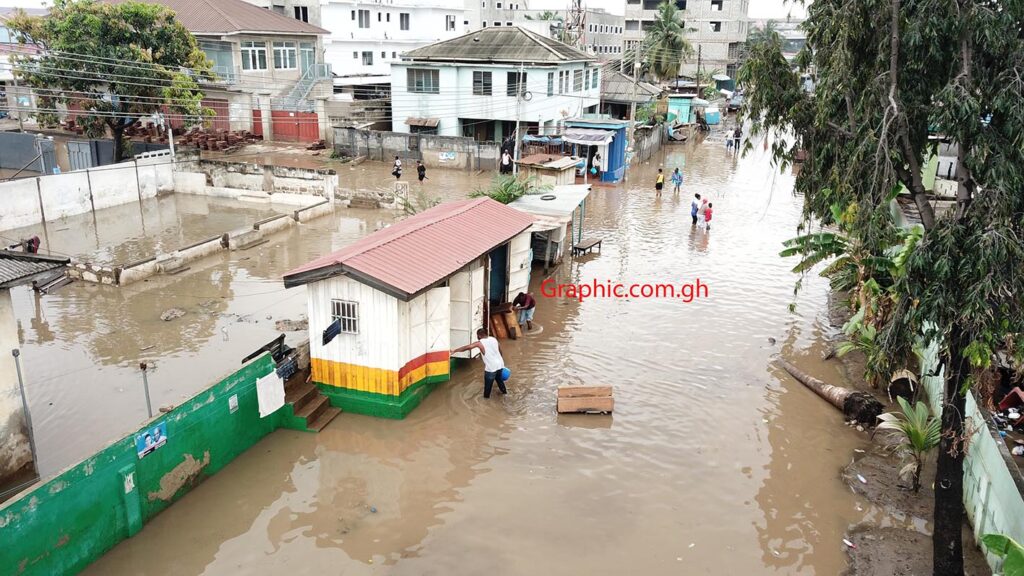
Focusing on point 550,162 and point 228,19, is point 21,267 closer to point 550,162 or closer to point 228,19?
point 550,162

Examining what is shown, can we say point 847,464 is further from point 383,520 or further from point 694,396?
point 383,520

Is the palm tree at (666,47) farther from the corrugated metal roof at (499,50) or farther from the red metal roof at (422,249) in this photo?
the red metal roof at (422,249)

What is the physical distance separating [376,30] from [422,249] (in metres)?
51.2

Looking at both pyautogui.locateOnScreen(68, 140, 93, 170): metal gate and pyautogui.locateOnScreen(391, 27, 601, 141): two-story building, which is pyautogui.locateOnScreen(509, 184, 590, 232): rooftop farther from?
pyautogui.locateOnScreen(68, 140, 93, 170): metal gate

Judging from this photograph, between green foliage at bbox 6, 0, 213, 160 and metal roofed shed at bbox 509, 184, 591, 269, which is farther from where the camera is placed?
green foliage at bbox 6, 0, 213, 160

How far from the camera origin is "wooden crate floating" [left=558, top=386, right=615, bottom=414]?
44.9ft

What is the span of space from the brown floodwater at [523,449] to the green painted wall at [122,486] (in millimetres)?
Answer: 305

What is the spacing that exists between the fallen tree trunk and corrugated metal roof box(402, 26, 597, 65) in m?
30.5

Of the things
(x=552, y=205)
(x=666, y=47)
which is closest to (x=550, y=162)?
(x=552, y=205)

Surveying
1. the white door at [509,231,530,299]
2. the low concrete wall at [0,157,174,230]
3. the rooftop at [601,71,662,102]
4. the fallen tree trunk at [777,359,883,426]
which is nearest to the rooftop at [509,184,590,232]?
the white door at [509,231,530,299]

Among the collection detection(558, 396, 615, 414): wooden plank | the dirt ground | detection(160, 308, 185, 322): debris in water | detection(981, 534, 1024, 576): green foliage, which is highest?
detection(981, 534, 1024, 576): green foliage

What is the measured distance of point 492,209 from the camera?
59.3ft

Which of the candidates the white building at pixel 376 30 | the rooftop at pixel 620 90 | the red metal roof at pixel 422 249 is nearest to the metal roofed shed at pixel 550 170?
the red metal roof at pixel 422 249

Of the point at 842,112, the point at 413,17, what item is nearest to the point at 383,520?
the point at 842,112
